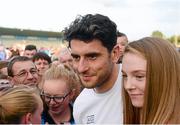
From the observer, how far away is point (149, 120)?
177cm

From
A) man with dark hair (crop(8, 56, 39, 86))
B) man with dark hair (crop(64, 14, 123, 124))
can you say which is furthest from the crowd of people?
man with dark hair (crop(8, 56, 39, 86))

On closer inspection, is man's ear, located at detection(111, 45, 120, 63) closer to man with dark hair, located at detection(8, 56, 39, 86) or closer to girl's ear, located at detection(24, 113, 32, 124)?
girl's ear, located at detection(24, 113, 32, 124)

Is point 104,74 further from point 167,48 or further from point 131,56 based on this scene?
point 167,48

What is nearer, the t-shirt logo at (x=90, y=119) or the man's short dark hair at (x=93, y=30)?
the man's short dark hair at (x=93, y=30)

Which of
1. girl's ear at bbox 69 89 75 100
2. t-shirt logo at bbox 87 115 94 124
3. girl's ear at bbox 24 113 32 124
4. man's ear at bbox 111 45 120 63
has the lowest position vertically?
t-shirt logo at bbox 87 115 94 124

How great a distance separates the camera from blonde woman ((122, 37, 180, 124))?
170 cm

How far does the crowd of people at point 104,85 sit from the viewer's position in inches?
68.1

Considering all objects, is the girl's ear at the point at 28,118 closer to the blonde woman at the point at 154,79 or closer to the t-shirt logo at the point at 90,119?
the t-shirt logo at the point at 90,119

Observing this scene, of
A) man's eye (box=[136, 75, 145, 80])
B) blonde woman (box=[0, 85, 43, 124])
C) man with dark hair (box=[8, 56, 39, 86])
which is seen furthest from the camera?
man with dark hair (box=[8, 56, 39, 86])

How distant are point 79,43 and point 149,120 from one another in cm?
78

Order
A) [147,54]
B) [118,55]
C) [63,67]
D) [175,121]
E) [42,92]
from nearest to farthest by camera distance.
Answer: [175,121] → [147,54] → [118,55] → [42,92] → [63,67]

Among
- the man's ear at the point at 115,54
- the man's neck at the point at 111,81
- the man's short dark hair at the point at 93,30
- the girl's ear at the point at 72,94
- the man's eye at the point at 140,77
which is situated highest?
the man's short dark hair at the point at 93,30

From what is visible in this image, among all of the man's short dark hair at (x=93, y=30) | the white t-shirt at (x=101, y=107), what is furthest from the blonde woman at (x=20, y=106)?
the man's short dark hair at (x=93, y=30)

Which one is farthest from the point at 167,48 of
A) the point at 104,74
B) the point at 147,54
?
the point at 104,74
